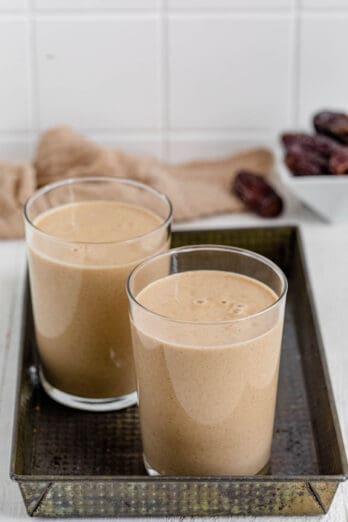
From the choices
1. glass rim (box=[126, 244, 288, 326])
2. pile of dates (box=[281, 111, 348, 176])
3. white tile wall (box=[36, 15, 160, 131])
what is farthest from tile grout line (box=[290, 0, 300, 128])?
glass rim (box=[126, 244, 288, 326])

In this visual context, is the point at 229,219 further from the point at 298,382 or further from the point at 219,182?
the point at 298,382

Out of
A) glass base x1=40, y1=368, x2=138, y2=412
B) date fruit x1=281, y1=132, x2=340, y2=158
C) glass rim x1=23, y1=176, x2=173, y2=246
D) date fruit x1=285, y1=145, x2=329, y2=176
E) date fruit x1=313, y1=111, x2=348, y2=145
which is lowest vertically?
glass base x1=40, y1=368, x2=138, y2=412

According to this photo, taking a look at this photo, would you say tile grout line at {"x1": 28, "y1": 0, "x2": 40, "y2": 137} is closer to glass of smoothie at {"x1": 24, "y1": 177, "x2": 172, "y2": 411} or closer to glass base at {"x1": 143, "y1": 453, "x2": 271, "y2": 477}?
glass of smoothie at {"x1": 24, "y1": 177, "x2": 172, "y2": 411}

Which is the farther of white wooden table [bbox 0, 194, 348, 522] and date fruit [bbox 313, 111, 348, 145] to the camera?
date fruit [bbox 313, 111, 348, 145]

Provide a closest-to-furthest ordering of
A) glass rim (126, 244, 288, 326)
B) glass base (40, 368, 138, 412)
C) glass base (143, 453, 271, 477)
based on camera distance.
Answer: glass rim (126, 244, 288, 326) → glass base (143, 453, 271, 477) → glass base (40, 368, 138, 412)

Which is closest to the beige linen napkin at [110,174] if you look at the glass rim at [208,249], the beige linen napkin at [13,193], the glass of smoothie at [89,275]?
the beige linen napkin at [13,193]

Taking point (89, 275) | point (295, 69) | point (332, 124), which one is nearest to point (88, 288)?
point (89, 275)
